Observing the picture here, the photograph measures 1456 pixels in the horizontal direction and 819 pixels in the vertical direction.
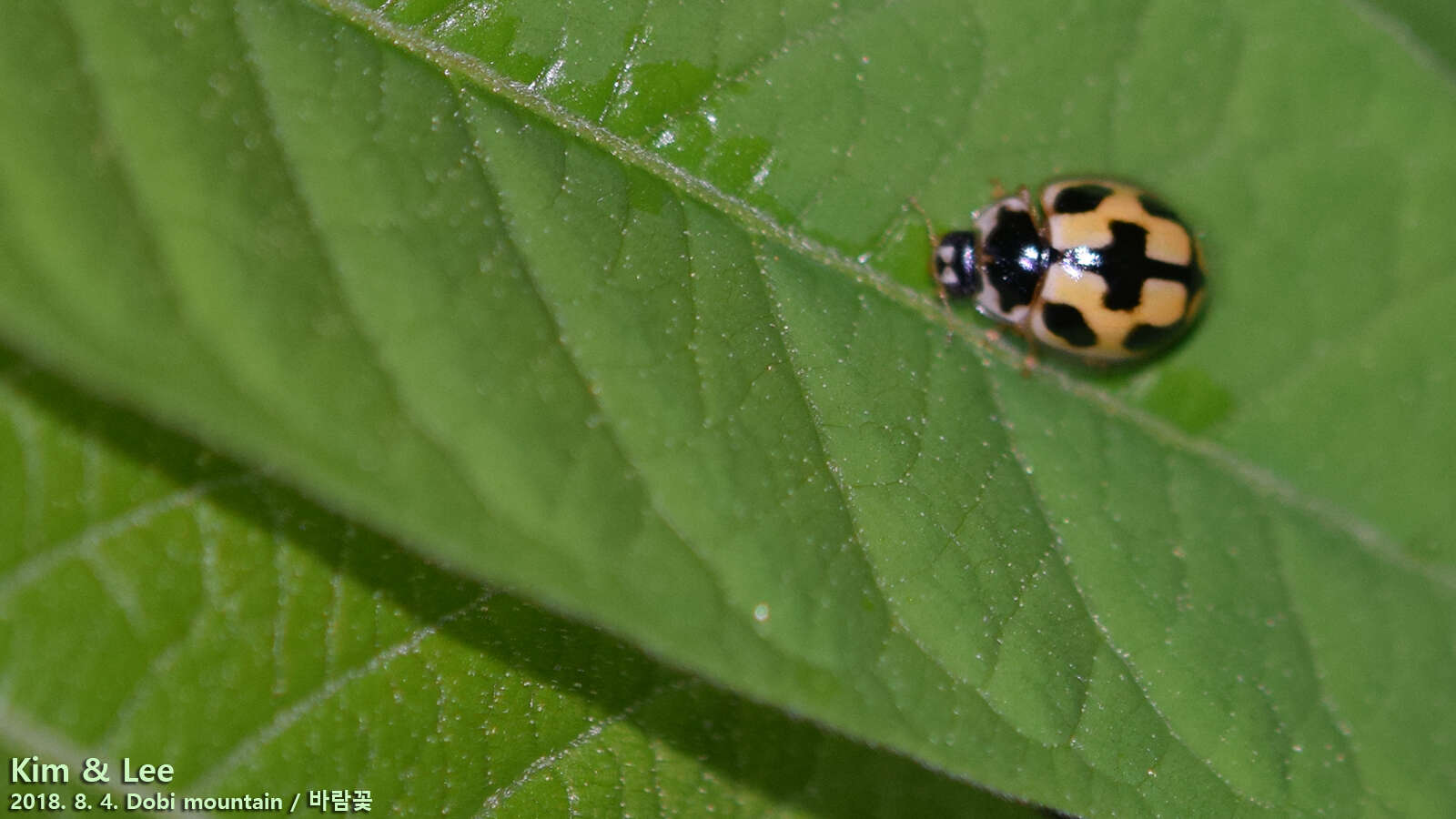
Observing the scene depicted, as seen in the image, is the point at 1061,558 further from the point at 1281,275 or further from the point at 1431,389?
the point at 1431,389

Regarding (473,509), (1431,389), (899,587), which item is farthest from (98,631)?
(1431,389)

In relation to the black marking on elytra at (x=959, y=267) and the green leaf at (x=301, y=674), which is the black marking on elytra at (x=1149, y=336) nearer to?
the black marking on elytra at (x=959, y=267)

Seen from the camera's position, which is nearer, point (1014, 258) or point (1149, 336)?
point (1149, 336)

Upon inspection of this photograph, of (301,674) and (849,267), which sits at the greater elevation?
(849,267)

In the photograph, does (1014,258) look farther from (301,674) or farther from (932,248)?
(301,674)

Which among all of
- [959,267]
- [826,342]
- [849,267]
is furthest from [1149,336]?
[826,342]

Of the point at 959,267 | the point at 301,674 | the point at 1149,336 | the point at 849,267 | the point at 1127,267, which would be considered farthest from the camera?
the point at 1127,267

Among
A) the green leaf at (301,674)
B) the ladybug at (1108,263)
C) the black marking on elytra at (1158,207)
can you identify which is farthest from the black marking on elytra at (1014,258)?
the green leaf at (301,674)

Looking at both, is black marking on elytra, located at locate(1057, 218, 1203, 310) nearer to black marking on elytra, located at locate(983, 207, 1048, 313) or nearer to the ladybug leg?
black marking on elytra, located at locate(983, 207, 1048, 313)
